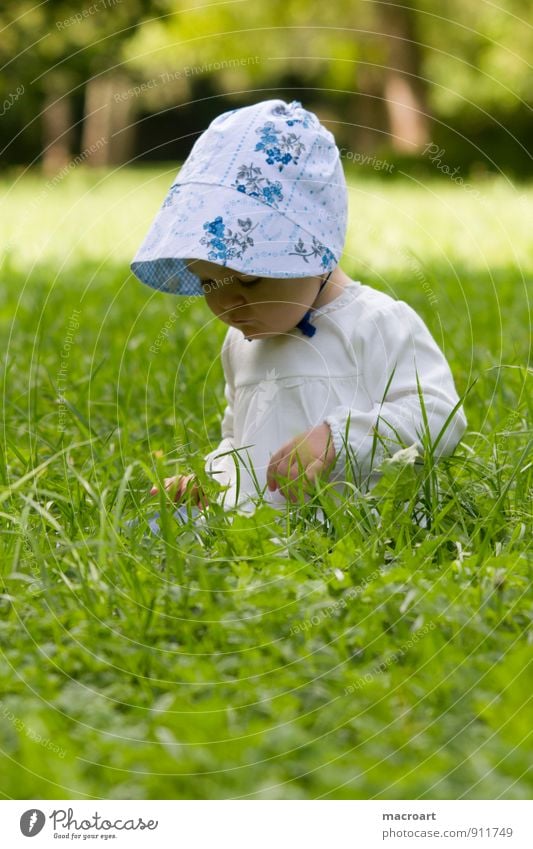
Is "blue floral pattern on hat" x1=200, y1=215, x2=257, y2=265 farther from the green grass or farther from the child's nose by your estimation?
the green grass

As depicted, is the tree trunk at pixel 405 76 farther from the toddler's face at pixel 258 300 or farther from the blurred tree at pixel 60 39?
the toddler's face at pixel 258 300

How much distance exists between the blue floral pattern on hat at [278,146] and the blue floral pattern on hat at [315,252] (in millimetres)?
163

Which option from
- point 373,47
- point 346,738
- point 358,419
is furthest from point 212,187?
point 373,47

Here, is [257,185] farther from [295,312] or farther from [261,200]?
[295,312]

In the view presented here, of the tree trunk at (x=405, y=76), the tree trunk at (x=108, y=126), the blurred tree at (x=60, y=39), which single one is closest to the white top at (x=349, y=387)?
the blurred tree at (x=60, y=39)

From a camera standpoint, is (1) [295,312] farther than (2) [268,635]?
Yes

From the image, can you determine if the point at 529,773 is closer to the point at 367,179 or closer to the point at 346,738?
the point at 346,738

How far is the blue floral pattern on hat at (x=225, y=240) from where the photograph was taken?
2176 millimetres

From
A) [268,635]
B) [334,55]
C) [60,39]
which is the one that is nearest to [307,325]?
[268,635]

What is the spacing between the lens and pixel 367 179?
12523mm

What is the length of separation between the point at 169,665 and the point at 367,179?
11.4 m

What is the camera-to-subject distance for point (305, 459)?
221 centimetres

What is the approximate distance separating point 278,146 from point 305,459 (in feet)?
2.03
